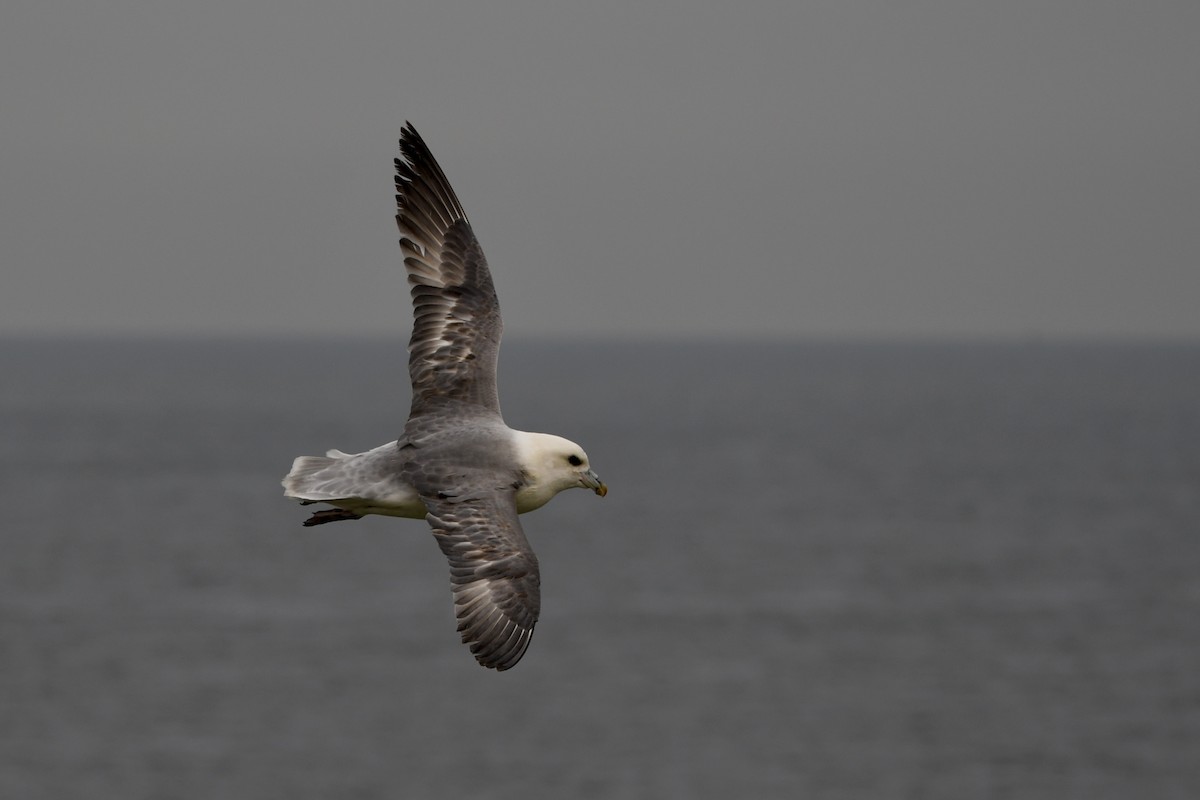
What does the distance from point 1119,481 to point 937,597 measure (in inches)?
2497

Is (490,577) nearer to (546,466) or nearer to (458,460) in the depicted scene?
(458,460)

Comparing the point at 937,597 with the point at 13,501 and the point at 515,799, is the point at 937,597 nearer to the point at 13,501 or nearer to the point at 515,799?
the point at 515,799

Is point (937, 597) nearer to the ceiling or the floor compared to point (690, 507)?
nearer to the floor

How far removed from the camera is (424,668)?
6962cm

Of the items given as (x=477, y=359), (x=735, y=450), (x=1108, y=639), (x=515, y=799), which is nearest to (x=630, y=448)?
(x=735, y=450)

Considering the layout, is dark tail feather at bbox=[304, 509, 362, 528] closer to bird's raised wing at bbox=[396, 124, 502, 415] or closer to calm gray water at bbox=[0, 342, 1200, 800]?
bird's raised wing at bbox=[396, 124, 502, 415]

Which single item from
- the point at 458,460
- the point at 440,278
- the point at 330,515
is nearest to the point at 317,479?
the point at 330,515

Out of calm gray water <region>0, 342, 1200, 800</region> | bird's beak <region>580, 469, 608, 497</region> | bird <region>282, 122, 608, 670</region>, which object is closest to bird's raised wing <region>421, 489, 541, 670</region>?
bird <region>282, 122, 608, 670</region>

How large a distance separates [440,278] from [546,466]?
6.49 ft

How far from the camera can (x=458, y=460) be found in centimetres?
973

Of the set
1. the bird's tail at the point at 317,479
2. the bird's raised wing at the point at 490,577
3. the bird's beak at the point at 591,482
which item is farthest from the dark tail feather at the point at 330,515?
the bird's beak at the point at 591,482

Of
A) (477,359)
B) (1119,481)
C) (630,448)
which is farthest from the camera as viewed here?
(630,448)

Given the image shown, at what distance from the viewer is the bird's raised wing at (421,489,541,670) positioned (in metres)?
8.94

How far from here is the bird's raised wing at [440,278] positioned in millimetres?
10789
